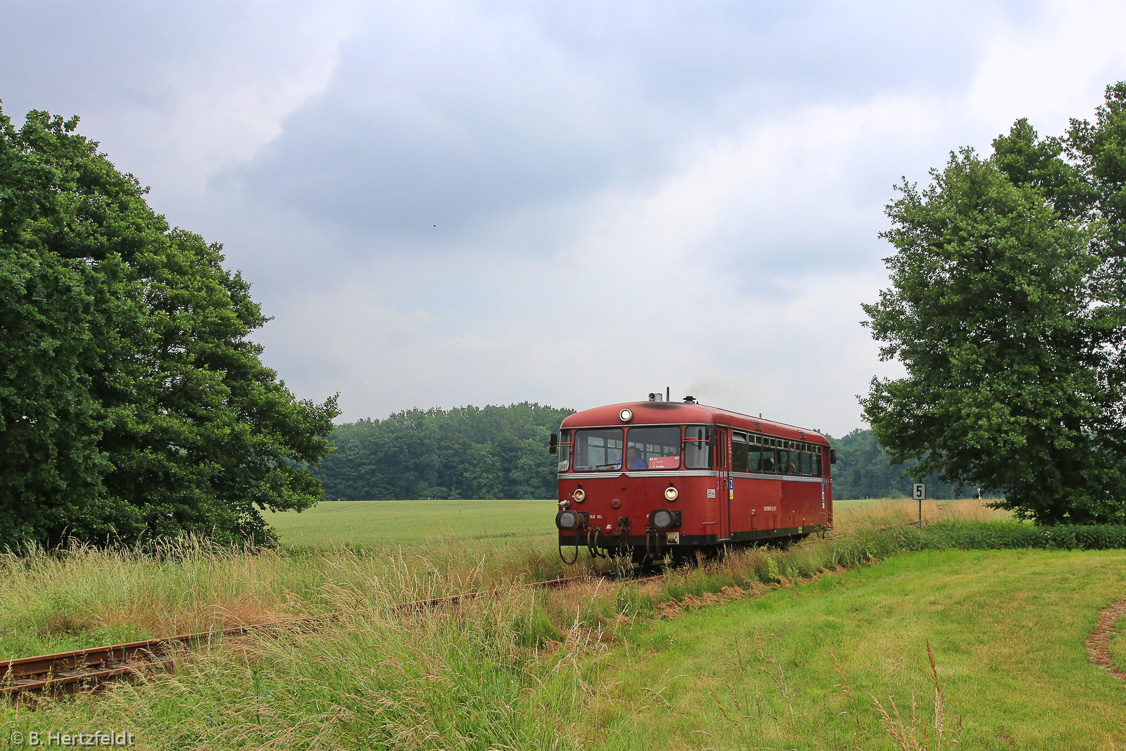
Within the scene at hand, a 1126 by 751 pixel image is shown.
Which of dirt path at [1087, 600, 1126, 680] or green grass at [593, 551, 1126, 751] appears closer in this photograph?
green grass at [593, 551, 1126, 751]

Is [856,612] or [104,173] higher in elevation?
[104,173]

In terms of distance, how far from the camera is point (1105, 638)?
888cm

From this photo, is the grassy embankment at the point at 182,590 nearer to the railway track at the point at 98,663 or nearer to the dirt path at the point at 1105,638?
the railway track at the point at 98,663

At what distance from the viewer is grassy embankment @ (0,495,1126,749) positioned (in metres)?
5.16

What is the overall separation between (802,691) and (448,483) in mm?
81885

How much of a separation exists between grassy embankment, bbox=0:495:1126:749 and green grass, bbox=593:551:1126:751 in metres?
0.03

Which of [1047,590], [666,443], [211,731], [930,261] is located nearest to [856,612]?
[1047,590]

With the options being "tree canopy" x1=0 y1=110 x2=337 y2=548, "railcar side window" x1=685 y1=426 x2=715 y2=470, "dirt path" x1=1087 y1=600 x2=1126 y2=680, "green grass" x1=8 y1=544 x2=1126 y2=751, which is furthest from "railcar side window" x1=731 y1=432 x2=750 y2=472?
"tree canopy" x1=0 y1=110 x2=337 y2=548

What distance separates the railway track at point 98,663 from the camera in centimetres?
670

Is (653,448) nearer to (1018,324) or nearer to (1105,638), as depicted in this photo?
(1105,638)

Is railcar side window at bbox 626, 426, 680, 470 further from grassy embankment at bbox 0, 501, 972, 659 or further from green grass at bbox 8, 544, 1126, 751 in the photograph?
green grass at bbox 8, 544, 1126, 751

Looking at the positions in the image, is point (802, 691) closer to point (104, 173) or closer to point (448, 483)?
point (104, 173)

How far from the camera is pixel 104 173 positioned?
21.8 m

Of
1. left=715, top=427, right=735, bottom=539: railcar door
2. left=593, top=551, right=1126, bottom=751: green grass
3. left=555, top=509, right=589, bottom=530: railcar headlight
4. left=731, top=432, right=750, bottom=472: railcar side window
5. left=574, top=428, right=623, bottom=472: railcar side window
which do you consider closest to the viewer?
left=593, top=551, right=1126, bottom=751: green grass
